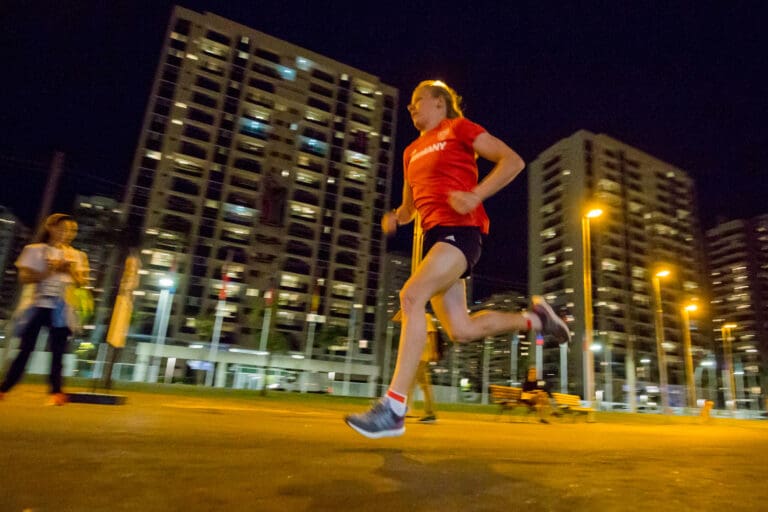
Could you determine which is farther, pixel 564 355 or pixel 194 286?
pixel 564 355

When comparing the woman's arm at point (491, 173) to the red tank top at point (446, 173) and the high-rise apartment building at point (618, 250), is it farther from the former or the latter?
the high-rise apartment building at point (618, 250)

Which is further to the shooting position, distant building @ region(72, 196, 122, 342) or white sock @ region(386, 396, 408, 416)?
distant building @ region(72, 196, 122, 342)

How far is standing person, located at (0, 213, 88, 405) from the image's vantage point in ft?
13.6

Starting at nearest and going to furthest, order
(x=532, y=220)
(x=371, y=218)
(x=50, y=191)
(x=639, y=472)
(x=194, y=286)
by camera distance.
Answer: (x=639, y=472) → (x=50, y=191) → (x=194, y=286) → (x=371, y=218) → (x=532, y=220)

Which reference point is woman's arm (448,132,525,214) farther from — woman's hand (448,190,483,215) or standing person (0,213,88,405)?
standing person (0,213,88,405)

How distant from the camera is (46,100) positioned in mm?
54094

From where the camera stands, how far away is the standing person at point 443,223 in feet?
8.09

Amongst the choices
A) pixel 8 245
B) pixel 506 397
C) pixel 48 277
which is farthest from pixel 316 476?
pixel 8 245

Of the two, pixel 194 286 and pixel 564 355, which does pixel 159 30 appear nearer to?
pixel 194 286

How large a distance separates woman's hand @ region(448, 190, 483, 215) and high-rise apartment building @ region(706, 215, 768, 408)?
119904 millimetres

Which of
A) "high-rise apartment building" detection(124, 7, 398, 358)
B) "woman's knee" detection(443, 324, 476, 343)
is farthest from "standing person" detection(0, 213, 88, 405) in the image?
"high-rise apartment building" detection(124, 7, 398, 358)

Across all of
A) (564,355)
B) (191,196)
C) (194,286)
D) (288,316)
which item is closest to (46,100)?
(191,196)

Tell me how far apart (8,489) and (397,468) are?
3.85ft

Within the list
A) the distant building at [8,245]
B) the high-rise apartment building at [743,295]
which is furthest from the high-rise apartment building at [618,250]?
the distant building at [8,245]
